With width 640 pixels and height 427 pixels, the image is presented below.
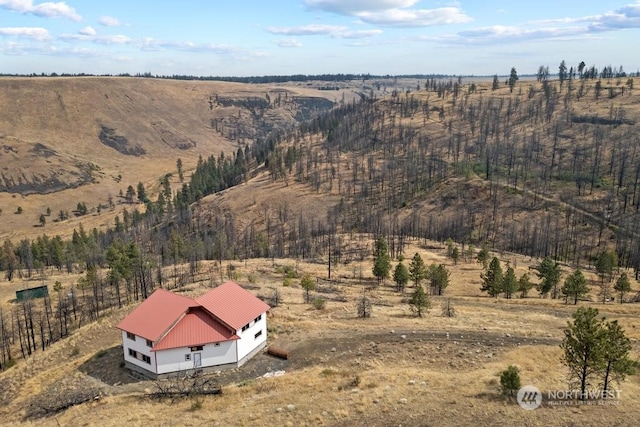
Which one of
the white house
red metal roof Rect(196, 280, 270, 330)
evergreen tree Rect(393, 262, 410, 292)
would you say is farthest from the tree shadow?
evergreen tree Rect(393, 262, 410, 292)

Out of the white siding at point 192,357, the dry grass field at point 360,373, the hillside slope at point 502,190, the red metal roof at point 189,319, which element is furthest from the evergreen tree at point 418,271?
the white siding at point 192,357

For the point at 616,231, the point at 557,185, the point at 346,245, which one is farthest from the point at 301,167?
the point at 616,231

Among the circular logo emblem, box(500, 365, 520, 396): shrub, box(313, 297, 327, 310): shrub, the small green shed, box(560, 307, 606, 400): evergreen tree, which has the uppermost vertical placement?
box(560, 307, 606, 400): evergreen tree

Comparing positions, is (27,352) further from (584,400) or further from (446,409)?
(584,400)

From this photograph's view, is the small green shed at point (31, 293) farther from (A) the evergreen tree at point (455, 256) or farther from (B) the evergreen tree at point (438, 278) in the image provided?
(A) the evergreen tree at point (455, 256)

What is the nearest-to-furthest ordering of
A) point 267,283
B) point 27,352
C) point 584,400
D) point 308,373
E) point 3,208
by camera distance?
point 584,400 → point 308,373 → point 27,352 → point 267,283 → point 3,208

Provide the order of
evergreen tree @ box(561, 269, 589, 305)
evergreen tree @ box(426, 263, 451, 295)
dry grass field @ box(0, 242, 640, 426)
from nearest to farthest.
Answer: dry grass field @ box(0, 242, 640, 426), evergreen tree @ box(561, 269, 589, 305), evergreen tree @ box(426, 263, 451, 295)

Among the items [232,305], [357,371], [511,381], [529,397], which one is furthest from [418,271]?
[529,397]

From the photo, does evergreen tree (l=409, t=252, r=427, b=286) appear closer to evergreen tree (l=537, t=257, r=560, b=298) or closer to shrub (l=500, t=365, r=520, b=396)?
evergreen tree (l=537, t=257, r=560, b=298)

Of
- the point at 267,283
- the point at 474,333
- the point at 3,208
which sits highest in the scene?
the point at 474,333
